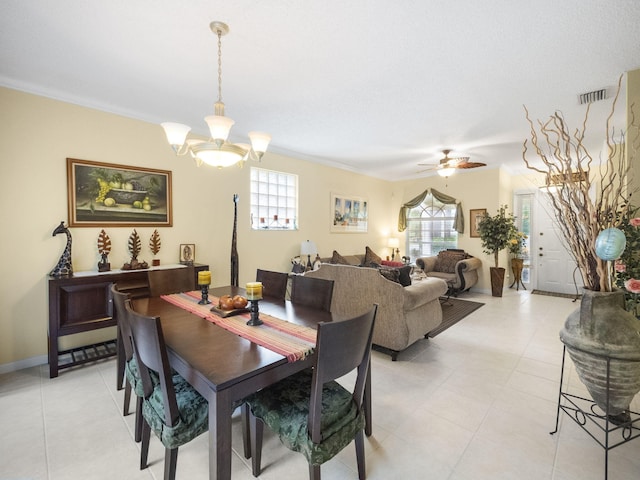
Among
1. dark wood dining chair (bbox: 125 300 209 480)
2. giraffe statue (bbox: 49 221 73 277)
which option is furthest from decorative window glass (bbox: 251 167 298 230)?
dark wood dining chair (bbox: 125 300 209 480)

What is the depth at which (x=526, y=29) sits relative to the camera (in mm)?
1970

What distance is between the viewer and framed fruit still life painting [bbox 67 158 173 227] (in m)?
2.96

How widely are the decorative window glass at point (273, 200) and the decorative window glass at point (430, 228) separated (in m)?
3.53

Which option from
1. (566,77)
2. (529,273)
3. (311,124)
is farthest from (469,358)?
(529,273)

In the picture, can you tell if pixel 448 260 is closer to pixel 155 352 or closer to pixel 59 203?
pixel 155 352

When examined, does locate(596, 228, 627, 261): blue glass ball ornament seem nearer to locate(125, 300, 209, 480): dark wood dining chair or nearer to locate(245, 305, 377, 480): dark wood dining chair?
locate(245, 305, 377, 480): dark wood dining chair

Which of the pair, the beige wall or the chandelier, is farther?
the beige wall

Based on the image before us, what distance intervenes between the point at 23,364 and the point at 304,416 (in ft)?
10.3

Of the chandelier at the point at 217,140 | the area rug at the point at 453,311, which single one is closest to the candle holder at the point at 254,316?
the chandelier at the point at 217,140

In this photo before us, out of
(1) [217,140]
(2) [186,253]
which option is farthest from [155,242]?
(1) [217,140]

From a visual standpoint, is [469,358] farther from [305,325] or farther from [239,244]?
[239,244]

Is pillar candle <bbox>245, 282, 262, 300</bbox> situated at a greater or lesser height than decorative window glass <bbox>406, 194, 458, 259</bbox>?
lesser

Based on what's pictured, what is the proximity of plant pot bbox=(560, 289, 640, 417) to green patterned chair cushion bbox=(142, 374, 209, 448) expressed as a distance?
2.12 metres

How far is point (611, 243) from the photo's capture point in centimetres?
154
